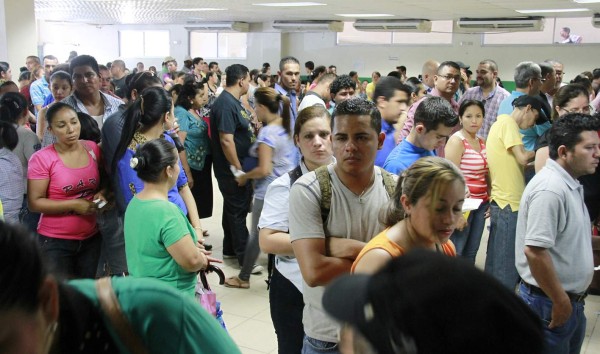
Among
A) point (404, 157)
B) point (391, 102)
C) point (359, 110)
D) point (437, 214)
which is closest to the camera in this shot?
point (437, 214)

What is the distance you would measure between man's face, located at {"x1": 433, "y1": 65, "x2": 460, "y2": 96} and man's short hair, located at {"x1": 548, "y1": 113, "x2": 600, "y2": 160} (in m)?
2.91

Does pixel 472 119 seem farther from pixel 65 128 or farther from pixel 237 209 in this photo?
pixel 65 128

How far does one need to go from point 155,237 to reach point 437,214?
130cm

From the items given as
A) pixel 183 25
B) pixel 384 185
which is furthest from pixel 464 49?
pixel 384 185

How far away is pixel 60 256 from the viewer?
10.8ft

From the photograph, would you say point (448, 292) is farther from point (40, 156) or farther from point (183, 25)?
point (183, 25)

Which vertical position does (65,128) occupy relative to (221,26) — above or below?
below

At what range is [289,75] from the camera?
6.14 metres

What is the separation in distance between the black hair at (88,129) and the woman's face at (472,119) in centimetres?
252

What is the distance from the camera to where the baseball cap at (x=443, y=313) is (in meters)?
0.73

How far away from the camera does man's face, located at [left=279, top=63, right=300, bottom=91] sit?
6.10 m

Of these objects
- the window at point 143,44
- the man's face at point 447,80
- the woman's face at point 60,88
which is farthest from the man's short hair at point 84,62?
the window at point 143,44

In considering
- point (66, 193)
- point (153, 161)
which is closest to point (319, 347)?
point (153, 161)

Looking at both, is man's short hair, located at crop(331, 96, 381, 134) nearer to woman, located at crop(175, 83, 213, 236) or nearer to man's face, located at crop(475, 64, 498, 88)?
woman, located at crop(175, 83, 213, 236)
